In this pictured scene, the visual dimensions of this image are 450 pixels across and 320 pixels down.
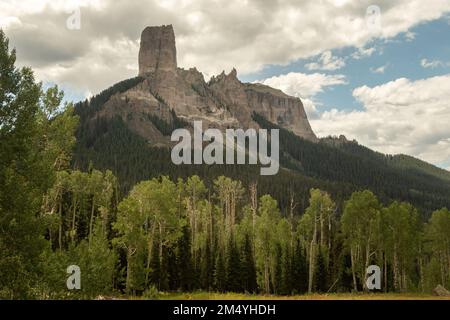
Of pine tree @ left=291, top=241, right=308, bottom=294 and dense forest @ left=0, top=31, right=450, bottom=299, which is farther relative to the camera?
pine tree @ left=291, top=241, right=308, bottom=294

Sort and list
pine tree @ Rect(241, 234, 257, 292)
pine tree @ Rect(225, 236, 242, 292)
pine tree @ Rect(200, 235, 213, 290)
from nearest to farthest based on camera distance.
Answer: pine tree @ Rect(225, 236, 242, 292), pine tree @ Rect(241, 234, 257, 292), pine tree @ Rect(200, 235, 213, 290)

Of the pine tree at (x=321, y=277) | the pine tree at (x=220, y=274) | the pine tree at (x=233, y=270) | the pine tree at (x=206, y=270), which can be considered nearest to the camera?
the pine tree at (x=220, y=274)

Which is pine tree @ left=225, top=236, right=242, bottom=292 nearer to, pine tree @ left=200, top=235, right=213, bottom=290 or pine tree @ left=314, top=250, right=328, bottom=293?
pine tree @ left=200, top=235, right=213, bottom=290

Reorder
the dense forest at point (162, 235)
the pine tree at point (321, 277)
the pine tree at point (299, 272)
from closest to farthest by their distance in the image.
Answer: the dense forest at point (162, 235), the pine tree at point (299, 272), the pine tree at point (321, 277)

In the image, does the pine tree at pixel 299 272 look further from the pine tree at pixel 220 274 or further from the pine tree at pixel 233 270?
A: the pine tree at pixel 220 274

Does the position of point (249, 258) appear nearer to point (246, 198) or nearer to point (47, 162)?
point (47, 162)

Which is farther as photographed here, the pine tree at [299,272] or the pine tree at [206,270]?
the pine tree at [206,270]

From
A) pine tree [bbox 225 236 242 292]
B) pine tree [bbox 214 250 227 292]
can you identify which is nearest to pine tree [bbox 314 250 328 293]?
pine tree [bbox 225 236 242 292]

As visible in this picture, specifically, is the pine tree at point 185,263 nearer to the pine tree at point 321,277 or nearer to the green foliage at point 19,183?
the pine tree at point 321,277

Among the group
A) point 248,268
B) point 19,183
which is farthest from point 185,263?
point 19,183

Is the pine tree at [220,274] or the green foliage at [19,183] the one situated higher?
the green foliage at [19,183]

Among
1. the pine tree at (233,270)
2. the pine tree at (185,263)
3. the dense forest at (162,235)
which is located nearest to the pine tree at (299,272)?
the dense forest at (162,235)
